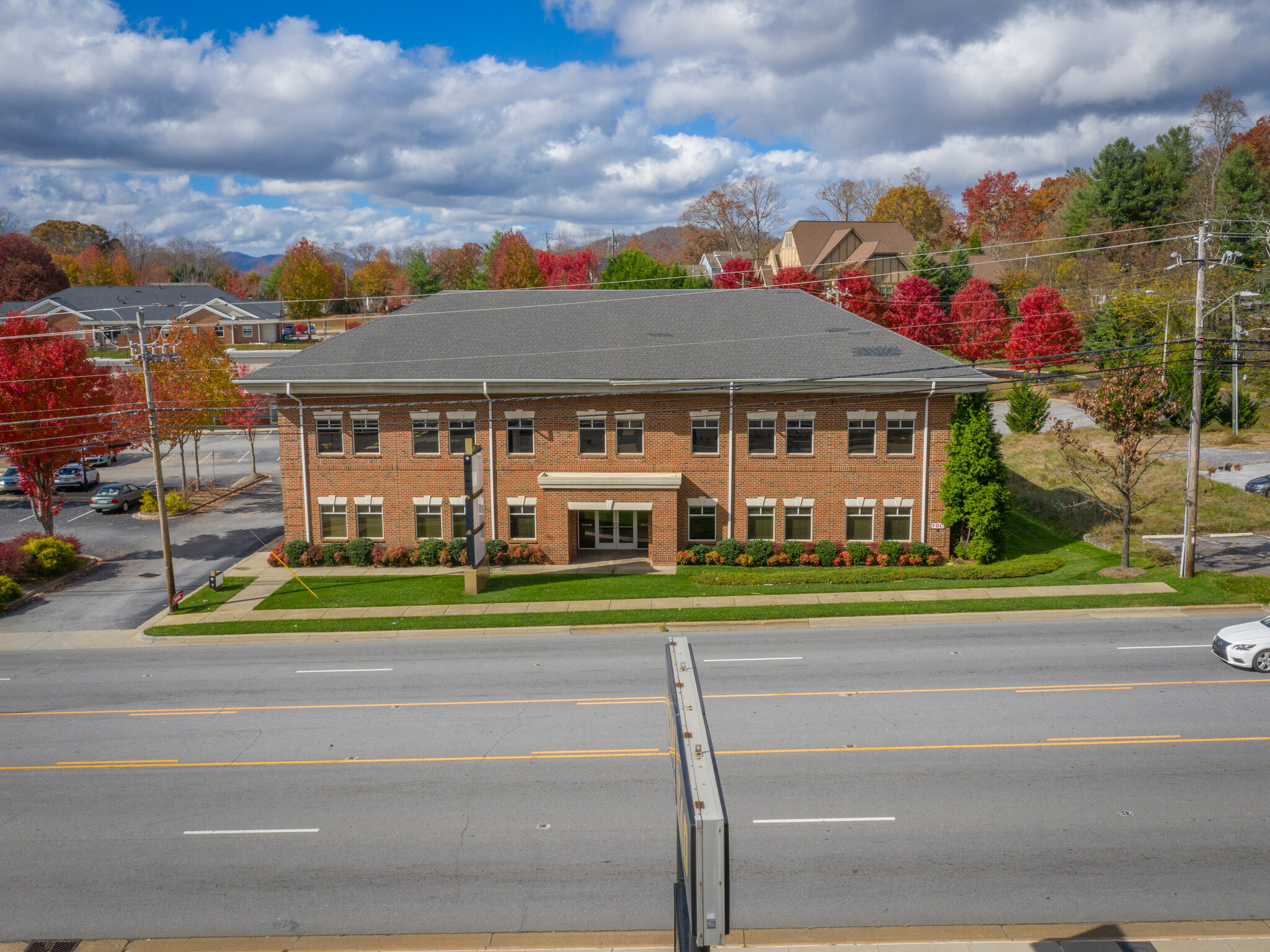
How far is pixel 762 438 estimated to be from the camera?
103 feet

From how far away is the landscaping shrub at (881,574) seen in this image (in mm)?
28594

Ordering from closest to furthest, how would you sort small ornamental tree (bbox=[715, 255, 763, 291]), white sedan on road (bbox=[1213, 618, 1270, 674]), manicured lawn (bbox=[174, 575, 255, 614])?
white sedan on road (bbox=[1213, 618, 1270, 674]) → manicured lawn (bbox=[174, 575, 255, 614]) → small ornamental tree (bbox=[715, 255, 763, 291])

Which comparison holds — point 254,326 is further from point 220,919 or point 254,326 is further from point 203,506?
point 220,919

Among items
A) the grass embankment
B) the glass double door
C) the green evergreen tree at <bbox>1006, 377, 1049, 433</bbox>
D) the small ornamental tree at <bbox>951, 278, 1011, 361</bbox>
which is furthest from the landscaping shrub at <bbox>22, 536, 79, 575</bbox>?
the small ornamental tree at <bbox>951, 278, 1011, 361</bbox>

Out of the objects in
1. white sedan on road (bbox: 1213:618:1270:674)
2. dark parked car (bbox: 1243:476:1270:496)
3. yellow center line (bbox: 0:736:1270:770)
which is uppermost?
dark parked car (bbox: 1243:476:1270:496)

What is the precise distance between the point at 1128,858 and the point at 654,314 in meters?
28.0

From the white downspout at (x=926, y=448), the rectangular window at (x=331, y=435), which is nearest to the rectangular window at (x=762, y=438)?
the white downspout at (x=926, y=448)

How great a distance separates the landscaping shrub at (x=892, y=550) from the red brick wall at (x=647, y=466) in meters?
0.75

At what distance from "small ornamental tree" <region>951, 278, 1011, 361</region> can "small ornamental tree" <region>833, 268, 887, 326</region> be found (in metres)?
5.18

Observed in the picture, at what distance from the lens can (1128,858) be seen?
1227 cm

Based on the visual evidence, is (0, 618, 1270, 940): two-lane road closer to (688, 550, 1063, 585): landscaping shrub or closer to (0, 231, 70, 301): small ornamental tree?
(688, 550, 1063, 585): landscaping shrub

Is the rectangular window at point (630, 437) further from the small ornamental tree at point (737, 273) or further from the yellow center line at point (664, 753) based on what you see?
the small ornamental tree at point (737, 273)

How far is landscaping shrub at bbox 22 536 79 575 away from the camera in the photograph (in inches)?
1250

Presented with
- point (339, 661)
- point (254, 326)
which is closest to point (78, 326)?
point (254, 326)
